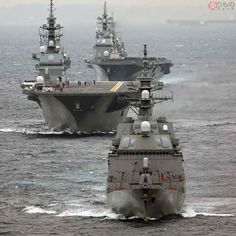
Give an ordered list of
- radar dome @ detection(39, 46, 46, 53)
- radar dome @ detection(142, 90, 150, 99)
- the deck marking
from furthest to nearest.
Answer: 1. radar dome @ detection(39, 46, 46, 53)
2. the deck marking
3. radar dome @ detection(142, 90, 150, 99)

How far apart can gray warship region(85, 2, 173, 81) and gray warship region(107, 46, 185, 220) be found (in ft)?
220

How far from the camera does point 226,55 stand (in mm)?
194000

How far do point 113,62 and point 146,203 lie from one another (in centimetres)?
7577

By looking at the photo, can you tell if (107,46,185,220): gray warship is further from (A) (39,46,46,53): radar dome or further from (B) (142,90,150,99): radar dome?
(A) (39,46,46,53): radar dome

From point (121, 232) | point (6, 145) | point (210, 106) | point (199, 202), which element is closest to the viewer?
point (121, 232)

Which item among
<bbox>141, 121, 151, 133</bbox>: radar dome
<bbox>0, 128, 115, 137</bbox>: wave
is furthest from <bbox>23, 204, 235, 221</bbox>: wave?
<bbox>0, 128, 115, 137</bbox>: wave

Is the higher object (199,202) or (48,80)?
(48,80)

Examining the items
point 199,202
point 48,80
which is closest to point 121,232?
point 199,202

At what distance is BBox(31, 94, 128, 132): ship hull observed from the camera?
79.1 m

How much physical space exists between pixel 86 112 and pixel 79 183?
22.7m

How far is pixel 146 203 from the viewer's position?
152ft

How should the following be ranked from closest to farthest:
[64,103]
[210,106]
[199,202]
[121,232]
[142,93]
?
[121,232]
[199,202]
[142,93]
[64,103]
[210,106]

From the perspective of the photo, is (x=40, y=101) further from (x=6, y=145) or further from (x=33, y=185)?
(x=33, y=185)

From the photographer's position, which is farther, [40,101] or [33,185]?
[40,101]
